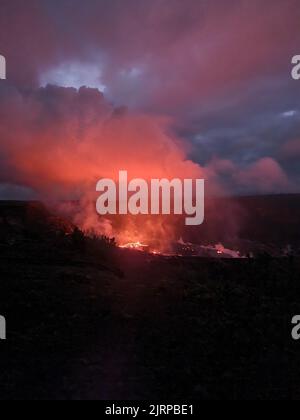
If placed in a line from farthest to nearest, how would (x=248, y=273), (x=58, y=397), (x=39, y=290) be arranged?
1. (x=248, y=273)
2. (x=39, y=290)
3. (x=58, y=397)

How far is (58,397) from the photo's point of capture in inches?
346

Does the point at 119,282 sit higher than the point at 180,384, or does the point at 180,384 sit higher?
the point at 119,282

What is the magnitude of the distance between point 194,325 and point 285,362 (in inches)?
114

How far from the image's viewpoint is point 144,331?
41.0 ft

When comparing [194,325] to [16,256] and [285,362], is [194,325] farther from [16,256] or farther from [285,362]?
[16,256]

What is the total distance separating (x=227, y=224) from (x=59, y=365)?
5097cm

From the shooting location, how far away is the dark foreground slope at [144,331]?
9.55 metres

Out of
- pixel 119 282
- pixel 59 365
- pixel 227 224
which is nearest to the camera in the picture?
pixel 59 365

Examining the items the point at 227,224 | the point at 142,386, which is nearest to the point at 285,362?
the point at 142,386

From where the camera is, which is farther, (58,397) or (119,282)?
(119,282)

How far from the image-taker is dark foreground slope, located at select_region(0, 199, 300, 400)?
9.55 metres

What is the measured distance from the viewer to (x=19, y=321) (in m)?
12.8
